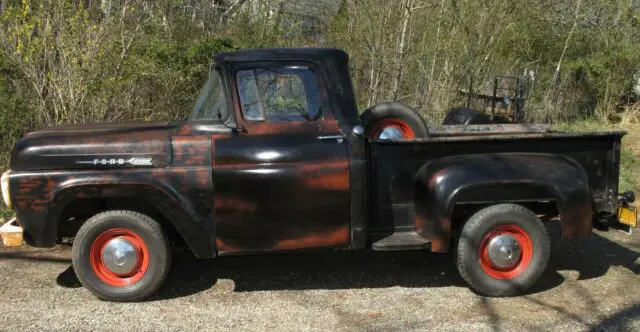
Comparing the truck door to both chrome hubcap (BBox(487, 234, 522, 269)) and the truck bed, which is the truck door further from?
chrome hubcap (BBox(487, 234, 522, 269))

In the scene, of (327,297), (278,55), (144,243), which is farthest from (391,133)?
(144,243)

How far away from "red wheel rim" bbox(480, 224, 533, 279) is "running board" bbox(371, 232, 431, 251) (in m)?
0.47

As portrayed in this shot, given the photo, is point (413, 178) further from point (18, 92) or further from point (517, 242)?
point (18, 92)

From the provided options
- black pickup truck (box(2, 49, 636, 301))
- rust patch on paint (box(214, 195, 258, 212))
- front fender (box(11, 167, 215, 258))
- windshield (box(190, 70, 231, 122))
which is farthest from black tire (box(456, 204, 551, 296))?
windshield (box(190, 70, 231, 122))

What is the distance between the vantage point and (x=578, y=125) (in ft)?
45.8

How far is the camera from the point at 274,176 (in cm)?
451

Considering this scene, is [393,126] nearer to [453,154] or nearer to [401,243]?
[453,154]

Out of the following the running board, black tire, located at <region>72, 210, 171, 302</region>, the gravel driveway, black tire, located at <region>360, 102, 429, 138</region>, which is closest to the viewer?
the gravel driveway

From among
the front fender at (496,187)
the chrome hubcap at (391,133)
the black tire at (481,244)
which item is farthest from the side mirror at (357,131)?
the chrome hubcap at (391,133)

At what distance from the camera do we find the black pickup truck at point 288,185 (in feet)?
14.8

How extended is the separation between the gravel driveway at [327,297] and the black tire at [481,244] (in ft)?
0.39

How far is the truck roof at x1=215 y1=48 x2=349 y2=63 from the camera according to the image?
187 inches

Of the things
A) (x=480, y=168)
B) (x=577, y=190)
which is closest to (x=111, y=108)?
(x=480, y=168)

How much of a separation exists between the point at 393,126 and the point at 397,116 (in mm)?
118
